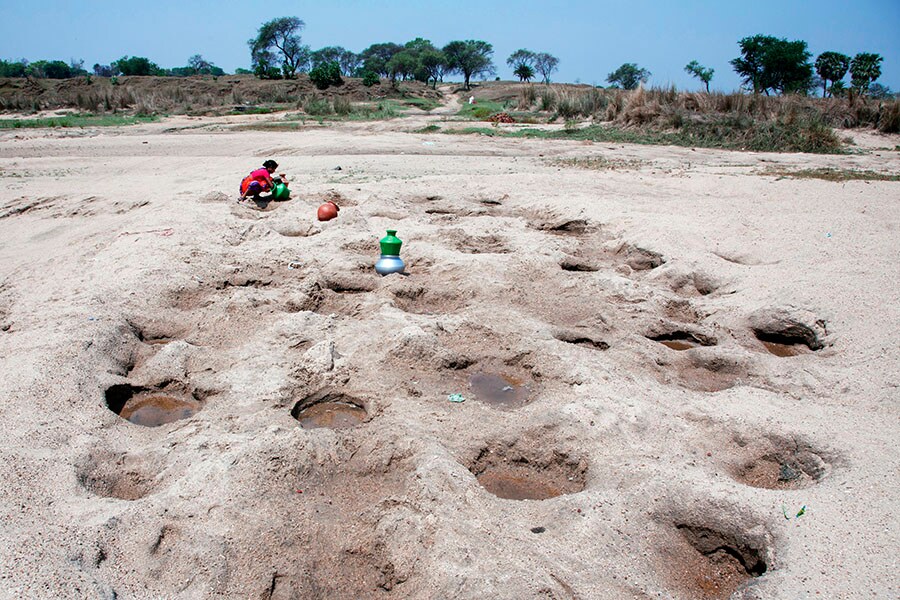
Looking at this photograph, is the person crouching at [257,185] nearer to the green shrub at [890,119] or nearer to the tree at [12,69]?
the green shrub at [890,119]

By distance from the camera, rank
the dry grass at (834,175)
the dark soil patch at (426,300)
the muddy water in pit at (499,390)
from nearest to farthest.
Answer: the muddy water in pit at (499,390) < the dark soil patch at (426,300) < the dry grass at (834,175)

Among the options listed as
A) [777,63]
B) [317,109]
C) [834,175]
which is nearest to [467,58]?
[777,63]

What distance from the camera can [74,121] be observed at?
17.1 m

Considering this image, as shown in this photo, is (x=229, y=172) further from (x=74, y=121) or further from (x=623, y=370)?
(x=74, y=121)

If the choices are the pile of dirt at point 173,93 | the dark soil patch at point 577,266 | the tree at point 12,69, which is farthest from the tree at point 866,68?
the tree at point 12,69

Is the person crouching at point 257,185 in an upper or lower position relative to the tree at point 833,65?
lower

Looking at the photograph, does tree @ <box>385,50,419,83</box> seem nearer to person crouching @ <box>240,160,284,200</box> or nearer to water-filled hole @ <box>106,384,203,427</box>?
person crouching @ <box>240,160,284,200</box>

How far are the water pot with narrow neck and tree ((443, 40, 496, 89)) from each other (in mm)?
52600

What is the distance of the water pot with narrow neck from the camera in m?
5.23

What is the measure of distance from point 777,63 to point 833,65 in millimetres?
6734

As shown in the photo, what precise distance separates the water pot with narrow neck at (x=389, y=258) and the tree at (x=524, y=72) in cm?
6125

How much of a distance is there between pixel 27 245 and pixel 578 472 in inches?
229

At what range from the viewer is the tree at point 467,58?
5544cm

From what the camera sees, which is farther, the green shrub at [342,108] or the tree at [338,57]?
the tree at [338,57]
